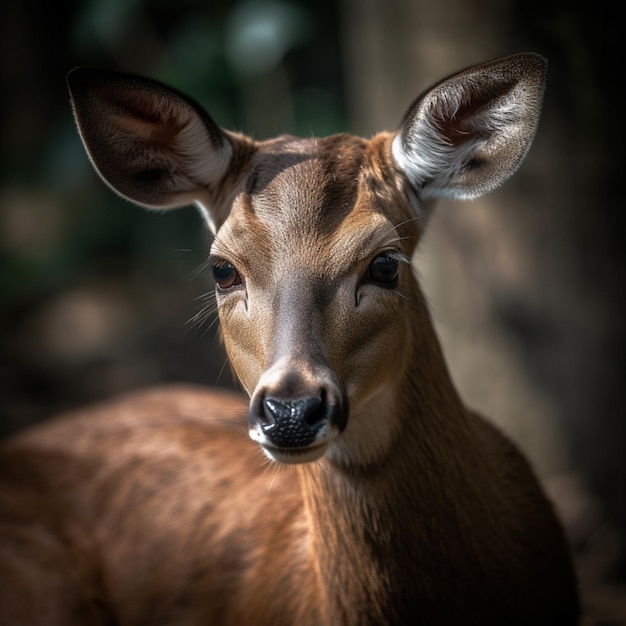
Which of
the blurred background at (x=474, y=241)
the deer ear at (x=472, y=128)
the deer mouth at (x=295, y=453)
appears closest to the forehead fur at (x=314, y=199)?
the deer ear at (x=472, y=128)

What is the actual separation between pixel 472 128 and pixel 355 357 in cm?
107

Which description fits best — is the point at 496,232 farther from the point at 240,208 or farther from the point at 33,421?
the point at 33,421

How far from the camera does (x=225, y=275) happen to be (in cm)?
340

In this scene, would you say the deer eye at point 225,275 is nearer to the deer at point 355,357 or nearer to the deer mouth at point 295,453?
the deer at point 355,357

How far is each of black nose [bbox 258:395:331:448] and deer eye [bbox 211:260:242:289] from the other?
67cm

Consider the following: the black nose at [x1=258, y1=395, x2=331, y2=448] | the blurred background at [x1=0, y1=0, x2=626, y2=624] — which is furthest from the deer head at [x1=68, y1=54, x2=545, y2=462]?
the blurred background at [x1=0, y1=0, x2=626, y2=624]

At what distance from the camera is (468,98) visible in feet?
11.4

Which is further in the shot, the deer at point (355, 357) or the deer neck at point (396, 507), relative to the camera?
the deer neck at point (396, 507)

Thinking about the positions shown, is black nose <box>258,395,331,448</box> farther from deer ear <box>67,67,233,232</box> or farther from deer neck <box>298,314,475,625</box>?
deer ear <box>67,67,233,232</box>

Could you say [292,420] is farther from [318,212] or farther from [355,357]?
[318,212]

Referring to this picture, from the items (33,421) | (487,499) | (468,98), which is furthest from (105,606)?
(33,421)

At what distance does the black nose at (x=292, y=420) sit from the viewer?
111 inches

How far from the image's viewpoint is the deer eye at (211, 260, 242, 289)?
11.1ft

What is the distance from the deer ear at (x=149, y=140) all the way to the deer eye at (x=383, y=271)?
2.32 ft
